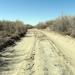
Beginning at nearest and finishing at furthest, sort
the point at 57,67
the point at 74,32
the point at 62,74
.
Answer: the point at 62,74, the point at 57,67, the point at 74,32

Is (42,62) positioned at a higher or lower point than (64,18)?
lower

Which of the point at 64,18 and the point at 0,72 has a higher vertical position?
the point at 64,18

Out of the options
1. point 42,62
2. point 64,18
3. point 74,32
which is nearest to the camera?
point 42,62

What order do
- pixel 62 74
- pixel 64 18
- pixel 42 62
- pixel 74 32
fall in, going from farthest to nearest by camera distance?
pixel 64 18 → pixel 74 32 → pixel 42 62 → pixel 62 74

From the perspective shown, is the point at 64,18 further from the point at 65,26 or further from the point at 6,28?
the point at 6,28

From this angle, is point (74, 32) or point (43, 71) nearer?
point (43, 71)

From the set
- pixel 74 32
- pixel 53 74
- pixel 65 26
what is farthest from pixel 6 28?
pixel 53 74

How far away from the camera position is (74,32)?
78.8 feet

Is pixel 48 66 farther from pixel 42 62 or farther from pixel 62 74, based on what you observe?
pixel 62 74

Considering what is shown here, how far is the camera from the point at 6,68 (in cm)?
898

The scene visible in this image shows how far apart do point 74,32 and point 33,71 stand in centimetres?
1668

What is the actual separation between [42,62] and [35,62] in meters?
0.35

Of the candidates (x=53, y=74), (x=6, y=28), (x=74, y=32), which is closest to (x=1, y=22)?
(x=6, y=28)

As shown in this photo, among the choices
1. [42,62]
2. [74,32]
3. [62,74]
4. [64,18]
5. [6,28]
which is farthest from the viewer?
[64,18]
